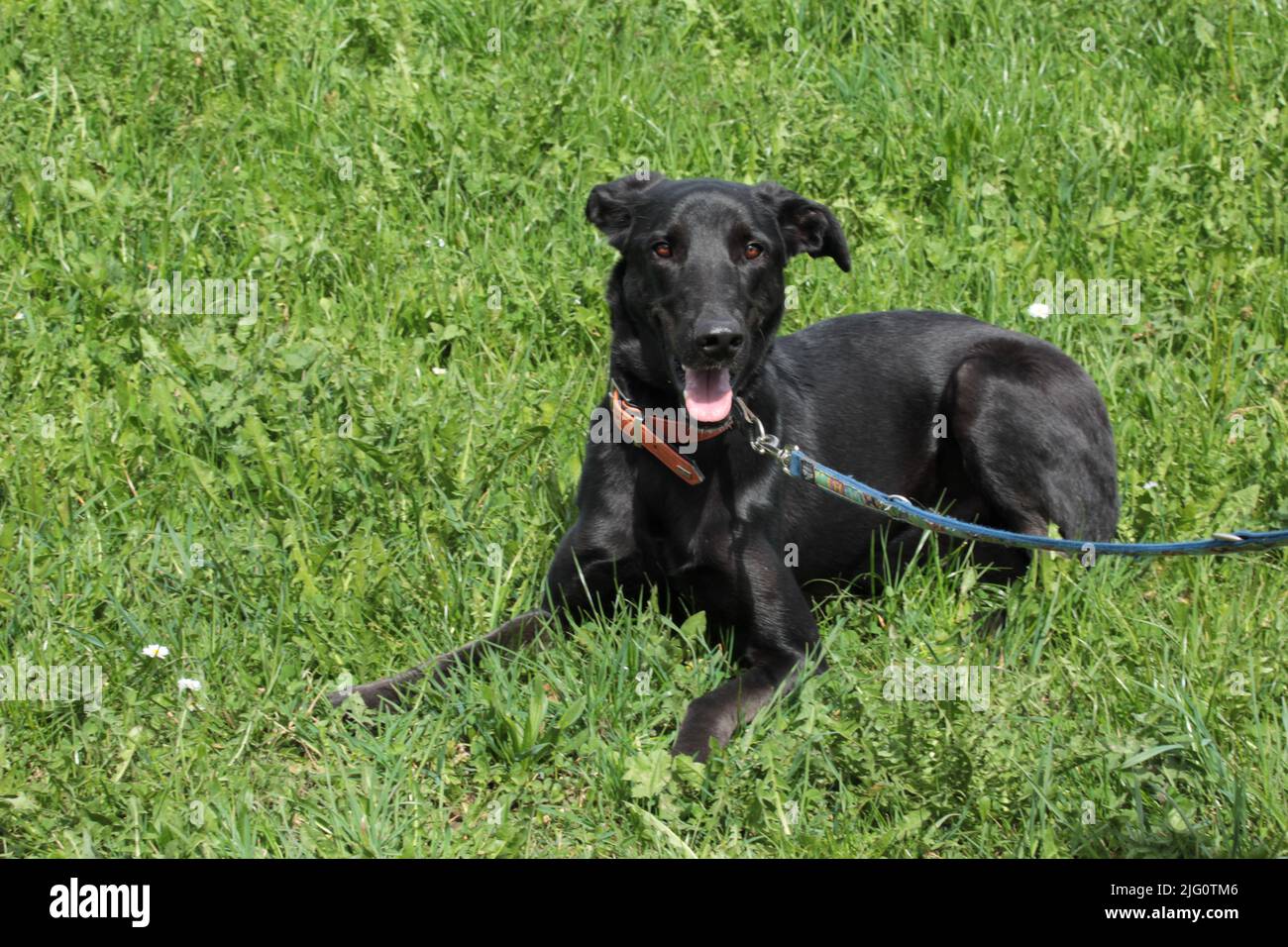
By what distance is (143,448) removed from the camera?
4262mm

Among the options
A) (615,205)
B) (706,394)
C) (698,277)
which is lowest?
(706,394)

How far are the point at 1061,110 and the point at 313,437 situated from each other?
3.49m

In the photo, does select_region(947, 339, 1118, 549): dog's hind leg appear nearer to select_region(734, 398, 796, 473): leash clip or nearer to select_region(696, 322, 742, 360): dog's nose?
select_region(734, 398, 796, 473): leash clip

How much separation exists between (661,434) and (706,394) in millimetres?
255

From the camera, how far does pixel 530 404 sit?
4621mm

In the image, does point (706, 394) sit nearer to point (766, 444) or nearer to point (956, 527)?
point (766, 444)

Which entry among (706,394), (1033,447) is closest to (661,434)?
(706,394)

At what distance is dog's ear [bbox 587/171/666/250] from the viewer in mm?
3828

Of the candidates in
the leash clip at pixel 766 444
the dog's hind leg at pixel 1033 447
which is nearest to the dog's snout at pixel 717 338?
the leash clip at pixel 766 444

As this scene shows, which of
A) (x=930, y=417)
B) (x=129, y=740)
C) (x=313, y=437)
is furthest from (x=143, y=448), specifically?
(x=930, y=417)

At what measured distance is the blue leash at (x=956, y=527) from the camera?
3.00 meters
